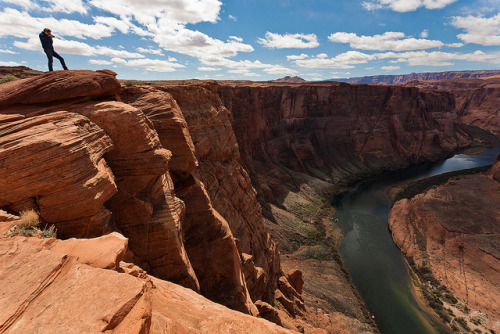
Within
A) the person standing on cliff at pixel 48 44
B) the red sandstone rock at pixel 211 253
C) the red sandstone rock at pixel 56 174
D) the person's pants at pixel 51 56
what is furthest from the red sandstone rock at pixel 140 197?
the person standing on cliff at pixel 48 44

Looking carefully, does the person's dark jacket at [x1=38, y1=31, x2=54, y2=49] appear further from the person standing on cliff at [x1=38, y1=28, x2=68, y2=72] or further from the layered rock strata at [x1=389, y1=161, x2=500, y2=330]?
the layered rock strata at [x1=389, y1=161, x2=500, y2=330]

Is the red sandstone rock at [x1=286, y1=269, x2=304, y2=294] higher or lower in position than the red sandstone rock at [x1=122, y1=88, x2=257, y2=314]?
lower

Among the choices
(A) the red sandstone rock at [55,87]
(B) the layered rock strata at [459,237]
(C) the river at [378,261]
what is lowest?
(C) the river at [378,261]

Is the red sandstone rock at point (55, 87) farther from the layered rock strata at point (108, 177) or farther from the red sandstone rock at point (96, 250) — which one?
the red sandstone rock at point (96, 250)

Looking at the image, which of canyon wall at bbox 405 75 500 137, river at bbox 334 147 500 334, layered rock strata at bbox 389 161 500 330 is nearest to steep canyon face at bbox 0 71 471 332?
river at bbox 334 147 500 334

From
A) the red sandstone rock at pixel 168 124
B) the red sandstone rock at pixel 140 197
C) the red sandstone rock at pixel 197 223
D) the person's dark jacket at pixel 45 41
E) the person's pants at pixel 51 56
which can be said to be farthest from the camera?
the red sandstone rock at pixel 168 124

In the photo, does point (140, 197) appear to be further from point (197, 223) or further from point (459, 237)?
point (459, 237)
